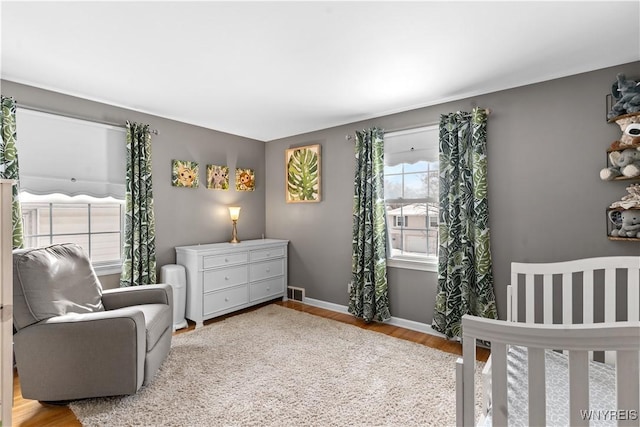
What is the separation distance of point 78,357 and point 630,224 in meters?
3.79

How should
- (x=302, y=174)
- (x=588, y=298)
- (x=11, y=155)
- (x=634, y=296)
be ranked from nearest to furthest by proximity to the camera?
1. (x=634, y=296)
2. (x=588, y=298)
3. (x=11, y=155)
4. (x=302, y=174)

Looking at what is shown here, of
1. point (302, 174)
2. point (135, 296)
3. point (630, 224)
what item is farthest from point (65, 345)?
point (630, 224)

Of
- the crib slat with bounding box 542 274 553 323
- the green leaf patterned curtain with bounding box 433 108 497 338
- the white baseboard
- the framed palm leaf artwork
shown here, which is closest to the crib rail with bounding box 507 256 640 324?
the crib slat with bounding box 542 274 553 323

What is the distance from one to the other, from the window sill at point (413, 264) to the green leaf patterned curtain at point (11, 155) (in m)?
3.41

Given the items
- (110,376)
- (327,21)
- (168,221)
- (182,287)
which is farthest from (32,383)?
(327,21)

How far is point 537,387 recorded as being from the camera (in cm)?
90

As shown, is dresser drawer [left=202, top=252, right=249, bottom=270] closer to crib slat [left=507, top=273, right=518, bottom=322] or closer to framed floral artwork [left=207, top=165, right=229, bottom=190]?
framed floral artwork [left=207, top=165, right=229, bottom=190]

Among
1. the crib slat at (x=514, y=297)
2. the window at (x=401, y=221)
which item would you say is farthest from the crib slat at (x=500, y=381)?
the window at (x=401, y=221)

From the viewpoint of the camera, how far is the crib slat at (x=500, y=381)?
94 cm

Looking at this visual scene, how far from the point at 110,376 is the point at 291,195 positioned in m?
2.91

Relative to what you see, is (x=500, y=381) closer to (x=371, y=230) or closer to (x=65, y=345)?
(x=65, y=345)

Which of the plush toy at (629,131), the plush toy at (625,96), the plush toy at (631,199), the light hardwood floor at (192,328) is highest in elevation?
the plush toy at (625,96)

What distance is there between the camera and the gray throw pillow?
1.98 meters

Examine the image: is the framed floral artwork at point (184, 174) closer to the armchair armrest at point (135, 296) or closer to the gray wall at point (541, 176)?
the armchair armrest at point (135, 296)
